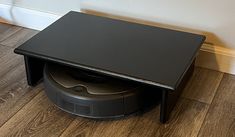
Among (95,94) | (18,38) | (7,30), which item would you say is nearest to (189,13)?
(95,94)

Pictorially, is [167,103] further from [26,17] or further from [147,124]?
[26,17]

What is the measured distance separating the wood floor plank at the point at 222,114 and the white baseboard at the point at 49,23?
0.10 metres

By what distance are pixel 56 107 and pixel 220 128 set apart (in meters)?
Result: 0.73

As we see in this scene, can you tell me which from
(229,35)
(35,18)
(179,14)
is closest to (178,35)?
(179,14)

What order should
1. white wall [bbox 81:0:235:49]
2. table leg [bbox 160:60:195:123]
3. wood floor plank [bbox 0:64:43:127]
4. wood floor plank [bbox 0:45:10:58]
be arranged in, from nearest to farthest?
table leg [bbox 160:60:195:123] < wood floor plank [bbox 0:64:43:127] < white wall [bbox 81:0:235:49] < wood floor plank [bbox 0:45:10:58]

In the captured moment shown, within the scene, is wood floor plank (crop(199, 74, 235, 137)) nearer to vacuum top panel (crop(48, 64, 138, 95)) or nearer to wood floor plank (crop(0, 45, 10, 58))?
vacuum top panel (crop(48, 64, 138, 95))

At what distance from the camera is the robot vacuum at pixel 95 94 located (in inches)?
55.9

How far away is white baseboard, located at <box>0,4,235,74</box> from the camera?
176 cm

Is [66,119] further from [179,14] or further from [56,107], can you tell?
[179,14]

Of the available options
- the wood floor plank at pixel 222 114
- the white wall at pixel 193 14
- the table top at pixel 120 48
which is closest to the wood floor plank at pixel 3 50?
the table top at pixel 120 48

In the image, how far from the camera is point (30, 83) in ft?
5.57

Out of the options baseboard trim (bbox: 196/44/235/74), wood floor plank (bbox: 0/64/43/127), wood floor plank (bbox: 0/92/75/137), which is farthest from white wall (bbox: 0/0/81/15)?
baseboard trim (bbox: 196/44/235/74)

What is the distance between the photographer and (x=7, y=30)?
2.25 metres

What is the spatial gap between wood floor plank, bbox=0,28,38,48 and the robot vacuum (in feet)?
2.08
